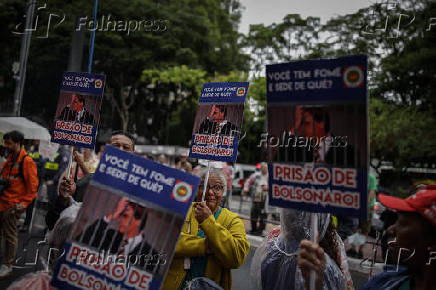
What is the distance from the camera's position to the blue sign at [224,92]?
4.10 metres

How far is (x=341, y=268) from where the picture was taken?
301cm

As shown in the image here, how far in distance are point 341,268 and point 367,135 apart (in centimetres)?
132

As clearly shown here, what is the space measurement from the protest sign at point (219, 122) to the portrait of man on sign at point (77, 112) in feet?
3.40

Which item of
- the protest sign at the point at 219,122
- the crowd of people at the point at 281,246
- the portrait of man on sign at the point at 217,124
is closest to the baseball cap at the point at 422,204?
the crowd of people at the point at 281,246

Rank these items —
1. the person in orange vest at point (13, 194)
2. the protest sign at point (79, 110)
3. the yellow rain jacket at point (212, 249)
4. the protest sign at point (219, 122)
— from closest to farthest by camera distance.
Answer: the yellow rain jacket at point (212, 249) → the protest sign at point (79, 110) → the protest sign at point (219, 122) → the person in orange vest at point (13, 194)

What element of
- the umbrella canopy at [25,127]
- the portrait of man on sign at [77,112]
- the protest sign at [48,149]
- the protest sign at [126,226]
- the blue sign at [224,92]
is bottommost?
the protest sign at [126,226]

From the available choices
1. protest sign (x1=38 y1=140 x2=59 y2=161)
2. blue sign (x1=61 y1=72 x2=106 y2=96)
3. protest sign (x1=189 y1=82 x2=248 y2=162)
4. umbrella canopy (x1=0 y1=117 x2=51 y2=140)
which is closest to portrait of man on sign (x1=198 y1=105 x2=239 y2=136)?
protest sign (x1=189 y1=82 x2=248 y2=162)

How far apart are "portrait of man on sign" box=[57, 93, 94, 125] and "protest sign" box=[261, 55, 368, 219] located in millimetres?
2031

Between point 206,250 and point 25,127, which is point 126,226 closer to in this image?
point 206,250

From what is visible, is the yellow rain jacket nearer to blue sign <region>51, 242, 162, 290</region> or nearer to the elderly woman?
the elderly woman

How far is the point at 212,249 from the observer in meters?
2.87

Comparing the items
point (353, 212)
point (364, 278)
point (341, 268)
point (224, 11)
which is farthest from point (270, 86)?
point (224, 11)

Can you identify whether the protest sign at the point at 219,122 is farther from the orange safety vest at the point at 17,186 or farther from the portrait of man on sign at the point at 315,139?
the orange safety vest at the point at 17,186

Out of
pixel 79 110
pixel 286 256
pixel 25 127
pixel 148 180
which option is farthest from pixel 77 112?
pixel 25 127
